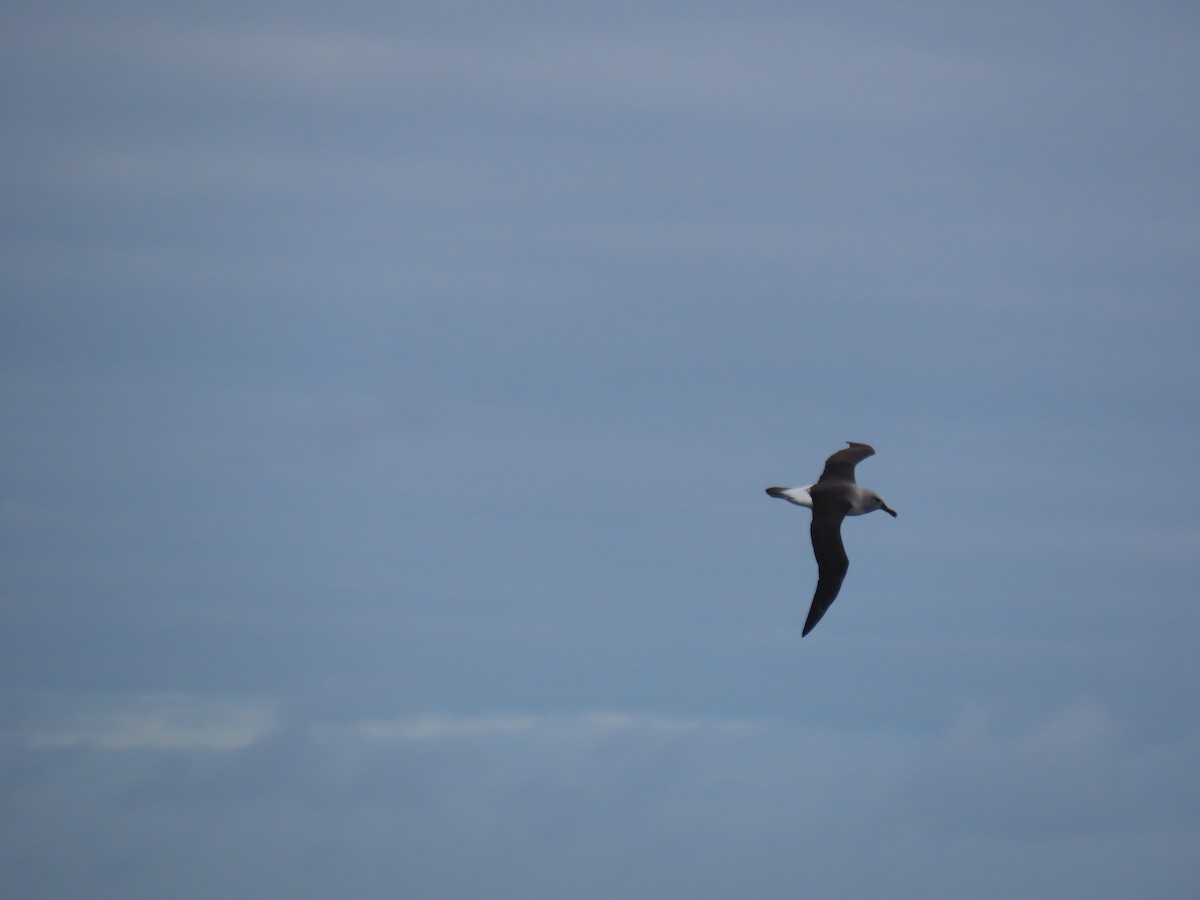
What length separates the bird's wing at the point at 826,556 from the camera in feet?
238

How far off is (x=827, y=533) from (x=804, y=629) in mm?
7158

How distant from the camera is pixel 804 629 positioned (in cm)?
6900

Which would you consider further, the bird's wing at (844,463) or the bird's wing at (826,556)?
the bird's wing at (844,463)

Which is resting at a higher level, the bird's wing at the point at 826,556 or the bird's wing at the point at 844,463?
the bird's wing at the point at 844,463

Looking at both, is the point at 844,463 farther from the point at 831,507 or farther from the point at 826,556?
the point at 826,556

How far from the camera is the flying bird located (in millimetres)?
73250

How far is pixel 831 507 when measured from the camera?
7719cm

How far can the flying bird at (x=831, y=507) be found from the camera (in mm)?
73250

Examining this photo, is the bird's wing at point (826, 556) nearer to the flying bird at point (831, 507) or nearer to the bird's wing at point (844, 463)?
the flying bird at point (831, 507)

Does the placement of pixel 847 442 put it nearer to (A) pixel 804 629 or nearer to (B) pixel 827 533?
(B) pixel 827 533

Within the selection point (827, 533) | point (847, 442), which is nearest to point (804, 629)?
point (827, 533)

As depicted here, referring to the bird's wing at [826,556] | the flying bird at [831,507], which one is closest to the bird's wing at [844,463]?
the flying bird at [831,507]

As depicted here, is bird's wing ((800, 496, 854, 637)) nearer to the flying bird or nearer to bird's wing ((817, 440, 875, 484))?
the flying bird

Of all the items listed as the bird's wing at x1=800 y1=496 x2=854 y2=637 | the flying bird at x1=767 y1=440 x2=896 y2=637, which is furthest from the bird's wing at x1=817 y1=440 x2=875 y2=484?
the bird's wing at x1=800 y1=496 x2=854 y2=637
